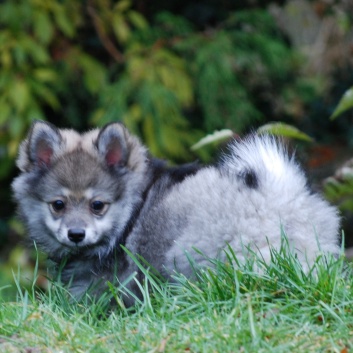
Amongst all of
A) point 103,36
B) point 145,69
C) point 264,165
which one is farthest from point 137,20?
point 264,165

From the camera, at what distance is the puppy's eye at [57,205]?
489cm

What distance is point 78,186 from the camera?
4.87 metres

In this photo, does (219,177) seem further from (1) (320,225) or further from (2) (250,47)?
(2) (250,47)

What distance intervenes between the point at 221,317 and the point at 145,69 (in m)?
4.52

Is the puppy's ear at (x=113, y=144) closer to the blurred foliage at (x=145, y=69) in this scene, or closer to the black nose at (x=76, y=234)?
the black nose at (x=76, y=234)

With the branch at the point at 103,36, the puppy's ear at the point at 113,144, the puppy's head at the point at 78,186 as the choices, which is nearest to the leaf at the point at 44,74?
the branch at the point at 103,36

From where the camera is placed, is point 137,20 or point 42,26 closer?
point 42,26

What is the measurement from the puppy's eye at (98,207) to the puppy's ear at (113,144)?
0.28 metres

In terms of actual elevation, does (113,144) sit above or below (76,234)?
above

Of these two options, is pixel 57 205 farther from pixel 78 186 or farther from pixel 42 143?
pixel 42 143

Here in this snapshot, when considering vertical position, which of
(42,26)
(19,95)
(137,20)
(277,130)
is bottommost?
(19,95)

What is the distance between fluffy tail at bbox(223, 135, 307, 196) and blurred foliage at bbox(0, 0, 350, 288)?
2.94 metres

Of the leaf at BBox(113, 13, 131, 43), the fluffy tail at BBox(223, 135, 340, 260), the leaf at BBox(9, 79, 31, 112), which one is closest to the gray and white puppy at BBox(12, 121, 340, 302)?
the fluffy tail at BBox(223, 135, 340, 260)

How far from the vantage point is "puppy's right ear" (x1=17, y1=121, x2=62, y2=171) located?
5039 mm
